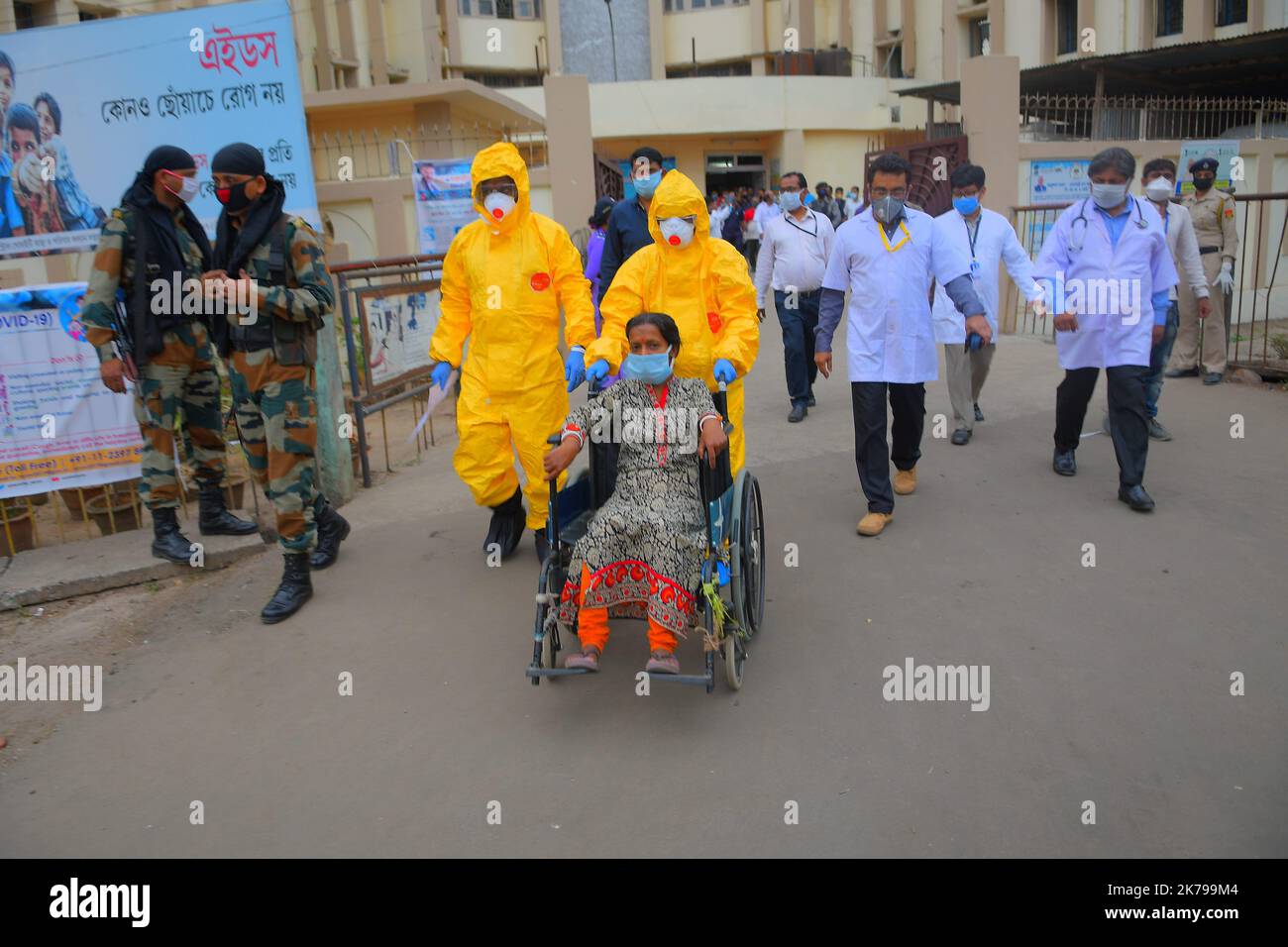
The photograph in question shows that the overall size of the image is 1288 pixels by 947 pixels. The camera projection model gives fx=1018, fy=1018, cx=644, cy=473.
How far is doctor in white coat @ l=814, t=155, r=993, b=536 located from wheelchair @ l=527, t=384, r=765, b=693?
52.6 inches

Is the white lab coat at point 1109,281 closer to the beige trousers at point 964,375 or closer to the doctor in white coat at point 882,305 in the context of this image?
the doctor in white coat at point 882,305

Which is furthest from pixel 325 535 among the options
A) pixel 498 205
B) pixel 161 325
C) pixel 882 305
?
pixel 882 305

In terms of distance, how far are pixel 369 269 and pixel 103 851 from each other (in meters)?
4.95

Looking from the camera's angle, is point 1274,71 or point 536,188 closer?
point 536,188

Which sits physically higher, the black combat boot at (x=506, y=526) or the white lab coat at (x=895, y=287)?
the white lab coat at (x=895, y=287)

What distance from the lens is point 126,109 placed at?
11.1 meters

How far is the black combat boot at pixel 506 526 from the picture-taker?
5.32m

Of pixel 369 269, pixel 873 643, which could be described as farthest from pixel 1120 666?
pixel 369 269

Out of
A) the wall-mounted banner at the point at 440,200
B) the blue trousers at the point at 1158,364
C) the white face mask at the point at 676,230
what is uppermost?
the wall-mounted banner at the point at 440,200

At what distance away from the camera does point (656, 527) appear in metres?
3.68

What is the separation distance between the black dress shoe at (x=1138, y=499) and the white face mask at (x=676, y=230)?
9.61 feet

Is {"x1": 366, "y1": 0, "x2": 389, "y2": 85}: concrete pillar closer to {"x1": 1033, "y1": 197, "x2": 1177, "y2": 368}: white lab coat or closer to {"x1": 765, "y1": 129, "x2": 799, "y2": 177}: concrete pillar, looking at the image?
{"x1": 765, "y1": 129, "x2": 799, "y2": 177}: concrete pillar

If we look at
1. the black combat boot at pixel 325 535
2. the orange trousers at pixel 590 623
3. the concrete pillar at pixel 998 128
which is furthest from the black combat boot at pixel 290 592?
the concrete pillar at pixel 998 128

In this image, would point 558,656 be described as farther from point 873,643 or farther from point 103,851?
point 103,851
